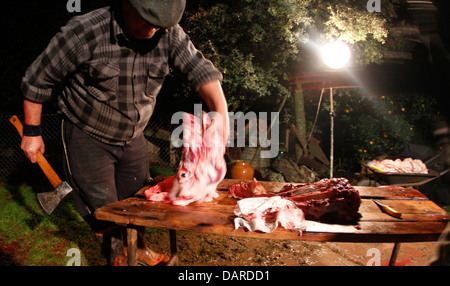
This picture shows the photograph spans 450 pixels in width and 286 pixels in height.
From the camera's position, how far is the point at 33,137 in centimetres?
299

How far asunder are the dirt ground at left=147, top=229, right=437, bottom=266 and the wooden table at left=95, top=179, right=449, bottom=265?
1.75m

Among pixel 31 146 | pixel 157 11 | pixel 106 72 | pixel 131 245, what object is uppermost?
pixel 157 11

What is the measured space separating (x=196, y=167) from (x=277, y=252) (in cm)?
263

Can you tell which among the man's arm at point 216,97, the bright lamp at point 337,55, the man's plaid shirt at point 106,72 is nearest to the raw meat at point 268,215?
the man's arm at point 216,97

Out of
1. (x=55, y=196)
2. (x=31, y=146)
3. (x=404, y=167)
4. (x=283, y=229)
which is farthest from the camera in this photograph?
(x=404, y=167)

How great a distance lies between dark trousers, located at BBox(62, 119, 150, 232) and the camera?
121 inches

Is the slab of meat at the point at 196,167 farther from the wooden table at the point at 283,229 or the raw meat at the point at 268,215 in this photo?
the raw meat at the point at 268,215

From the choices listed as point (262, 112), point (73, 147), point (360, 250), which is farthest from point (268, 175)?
point (73, 147)

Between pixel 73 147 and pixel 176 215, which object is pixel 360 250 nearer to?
pixel 176 215

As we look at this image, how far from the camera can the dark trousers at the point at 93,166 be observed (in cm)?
308

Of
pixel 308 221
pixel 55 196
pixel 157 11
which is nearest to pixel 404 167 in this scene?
pixel 308 221

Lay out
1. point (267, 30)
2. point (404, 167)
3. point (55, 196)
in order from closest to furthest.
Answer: point (55, 196) < point (404, 167) < point (267, 30)

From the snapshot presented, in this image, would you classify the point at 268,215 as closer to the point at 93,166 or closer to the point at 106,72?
the point at 93,166

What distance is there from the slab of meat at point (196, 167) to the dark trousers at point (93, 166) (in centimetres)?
53
